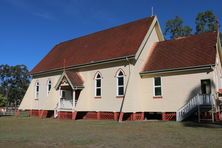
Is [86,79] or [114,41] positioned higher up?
[114,41]

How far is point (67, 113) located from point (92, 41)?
9.05 metres

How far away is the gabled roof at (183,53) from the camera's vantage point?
75.9ft

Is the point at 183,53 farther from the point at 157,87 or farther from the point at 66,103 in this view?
the point at 66,103

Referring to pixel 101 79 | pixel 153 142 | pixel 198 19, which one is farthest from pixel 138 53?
pixel 198 19

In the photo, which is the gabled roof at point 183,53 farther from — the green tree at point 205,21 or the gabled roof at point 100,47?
the green tree at point 205,21

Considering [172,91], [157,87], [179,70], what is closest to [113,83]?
[157,87]

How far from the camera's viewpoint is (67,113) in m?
29.5

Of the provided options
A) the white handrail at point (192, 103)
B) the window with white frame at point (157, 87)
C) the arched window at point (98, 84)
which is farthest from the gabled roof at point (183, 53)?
the arched window at point (98, 84)

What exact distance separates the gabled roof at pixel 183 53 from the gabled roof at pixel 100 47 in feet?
7.28

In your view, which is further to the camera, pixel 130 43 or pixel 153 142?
pixel 130 43

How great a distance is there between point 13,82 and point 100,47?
260ft

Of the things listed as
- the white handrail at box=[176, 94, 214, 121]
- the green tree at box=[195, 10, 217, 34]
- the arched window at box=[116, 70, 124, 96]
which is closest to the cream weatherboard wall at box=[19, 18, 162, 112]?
the arched window at box=[116, 70, 124, 96]

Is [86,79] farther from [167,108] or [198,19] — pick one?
[198,19]

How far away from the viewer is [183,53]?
2505cm
